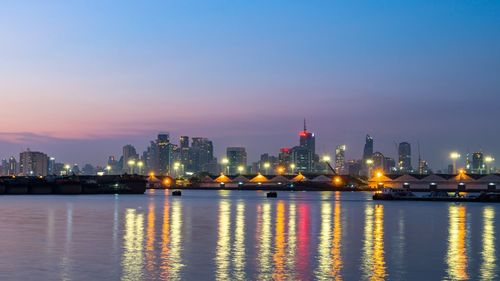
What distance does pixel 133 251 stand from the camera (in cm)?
4928

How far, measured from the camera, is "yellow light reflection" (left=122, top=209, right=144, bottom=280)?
128ft

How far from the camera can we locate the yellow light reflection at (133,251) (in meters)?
38.9

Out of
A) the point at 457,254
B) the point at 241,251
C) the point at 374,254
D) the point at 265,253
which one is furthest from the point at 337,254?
the point at 457,254

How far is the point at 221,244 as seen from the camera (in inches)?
2160

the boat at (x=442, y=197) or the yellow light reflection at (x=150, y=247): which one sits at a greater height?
the boat at (x=442, y=197)

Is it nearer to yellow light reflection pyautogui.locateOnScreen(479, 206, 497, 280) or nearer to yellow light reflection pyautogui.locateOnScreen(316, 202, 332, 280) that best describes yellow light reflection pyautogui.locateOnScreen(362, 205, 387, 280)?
yellow light reflection pyautogui.locateOnScreen(316, 202, 332, 280)

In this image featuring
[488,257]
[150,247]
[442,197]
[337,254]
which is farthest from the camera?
[442,197]

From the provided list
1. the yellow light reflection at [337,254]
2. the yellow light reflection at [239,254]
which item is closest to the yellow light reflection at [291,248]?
the yellow light reflection at [337,254]

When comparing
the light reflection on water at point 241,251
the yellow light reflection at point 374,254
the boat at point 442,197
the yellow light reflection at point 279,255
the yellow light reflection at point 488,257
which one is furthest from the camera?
the boat at point 442,197

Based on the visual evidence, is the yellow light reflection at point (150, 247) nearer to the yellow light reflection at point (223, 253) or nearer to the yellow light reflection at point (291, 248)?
the yellow light reflection at point (223, 253)

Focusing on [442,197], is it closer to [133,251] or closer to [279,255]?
[279,255]

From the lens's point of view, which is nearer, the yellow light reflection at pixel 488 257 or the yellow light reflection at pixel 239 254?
the yellow light reflection at pixel 239 254

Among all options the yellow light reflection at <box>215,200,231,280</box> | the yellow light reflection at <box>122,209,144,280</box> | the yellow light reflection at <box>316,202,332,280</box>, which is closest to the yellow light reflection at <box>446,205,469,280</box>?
the yellow light reflection at <box>316,202,332,280</box>

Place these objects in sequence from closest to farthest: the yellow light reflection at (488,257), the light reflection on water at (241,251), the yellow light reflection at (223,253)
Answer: the yellow light reflection at (223,253) → the light reflection on water at (241,251) → the yellow light reflection at (488,257)
